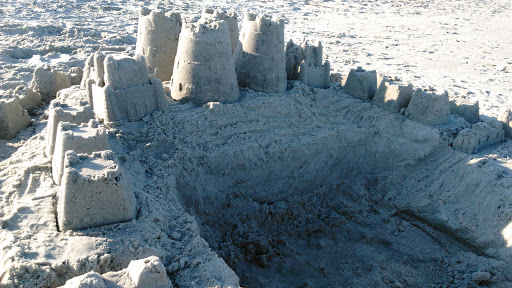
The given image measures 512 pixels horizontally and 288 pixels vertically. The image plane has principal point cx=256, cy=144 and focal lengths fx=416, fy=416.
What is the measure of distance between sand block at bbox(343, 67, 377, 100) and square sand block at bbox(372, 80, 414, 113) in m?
0.26

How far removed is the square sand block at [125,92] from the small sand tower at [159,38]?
108cm

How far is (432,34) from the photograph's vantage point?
17.5 meters

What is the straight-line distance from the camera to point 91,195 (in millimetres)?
3738

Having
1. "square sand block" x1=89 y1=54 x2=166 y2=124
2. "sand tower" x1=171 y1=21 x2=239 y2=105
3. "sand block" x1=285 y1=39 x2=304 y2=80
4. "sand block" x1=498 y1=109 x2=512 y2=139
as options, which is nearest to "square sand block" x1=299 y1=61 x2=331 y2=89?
"sand block" x1=285 y1=39 x2=304 y2=80

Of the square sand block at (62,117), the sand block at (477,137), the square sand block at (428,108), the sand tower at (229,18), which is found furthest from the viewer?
the sand tower at (229,18)

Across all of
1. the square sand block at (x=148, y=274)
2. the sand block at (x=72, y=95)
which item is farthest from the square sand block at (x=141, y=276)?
the sand block at (x=72, y=95)

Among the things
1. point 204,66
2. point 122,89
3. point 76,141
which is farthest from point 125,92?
point 76,141

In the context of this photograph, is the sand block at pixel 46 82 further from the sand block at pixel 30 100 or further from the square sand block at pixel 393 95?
the square sand block at pixel 393 95

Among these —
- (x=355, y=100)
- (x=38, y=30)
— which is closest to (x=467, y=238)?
(x=355, y=100)

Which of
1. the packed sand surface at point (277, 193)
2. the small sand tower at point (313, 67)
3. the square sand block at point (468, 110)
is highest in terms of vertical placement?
the small sand tower at point (313, 67)

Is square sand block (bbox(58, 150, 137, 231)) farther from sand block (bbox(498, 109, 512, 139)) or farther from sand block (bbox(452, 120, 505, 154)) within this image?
sand block (bbox(498, 109, 512, 139))

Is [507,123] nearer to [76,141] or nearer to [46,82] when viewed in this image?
[76,141]

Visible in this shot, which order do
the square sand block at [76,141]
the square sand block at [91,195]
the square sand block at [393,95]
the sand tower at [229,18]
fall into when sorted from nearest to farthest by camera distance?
the square sand block at [91,195] → the square sand block at [76,141] → the sand tower at [229,18] → the square sand block at [393,95]

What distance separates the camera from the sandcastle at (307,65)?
7.49 metres
